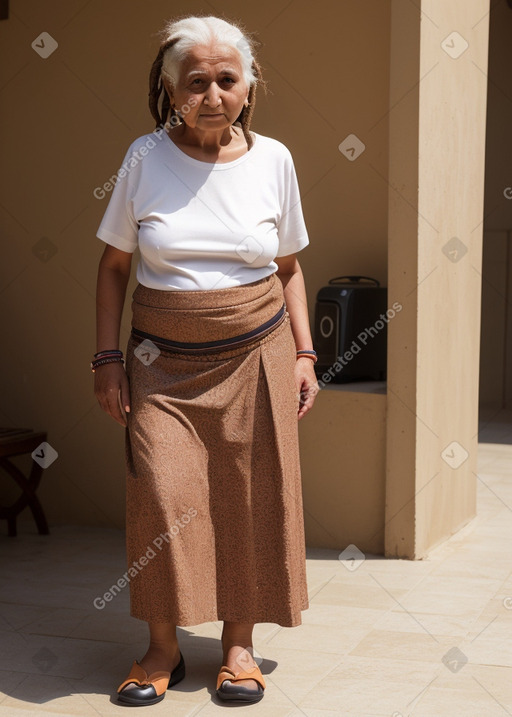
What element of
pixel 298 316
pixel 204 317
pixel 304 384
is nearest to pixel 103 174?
pixel 298 316

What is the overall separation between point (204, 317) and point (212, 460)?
1.34 feet

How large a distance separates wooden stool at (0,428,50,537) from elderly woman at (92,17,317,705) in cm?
208

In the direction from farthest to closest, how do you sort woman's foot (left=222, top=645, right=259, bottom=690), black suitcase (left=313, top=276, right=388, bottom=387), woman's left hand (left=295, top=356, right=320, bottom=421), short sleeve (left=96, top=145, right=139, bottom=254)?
1. black suitcase (left=313, top=276, right=388, bottom=387)
2. woman's left hand (left=295, top=356, right=320, bottom=421)
3. woman's foot (left=222, top=645, right=259, bottom=690)
4. short sleeve (left=96, top=145, right=139, bottom=254)

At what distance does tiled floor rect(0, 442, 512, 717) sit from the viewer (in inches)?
128

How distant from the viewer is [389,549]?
4.85 m

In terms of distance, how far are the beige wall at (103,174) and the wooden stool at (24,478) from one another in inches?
8.7

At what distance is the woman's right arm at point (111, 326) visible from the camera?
3232mm

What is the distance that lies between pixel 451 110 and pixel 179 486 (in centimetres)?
256

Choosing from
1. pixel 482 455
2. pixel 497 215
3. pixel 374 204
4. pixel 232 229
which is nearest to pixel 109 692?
pixel 232 229

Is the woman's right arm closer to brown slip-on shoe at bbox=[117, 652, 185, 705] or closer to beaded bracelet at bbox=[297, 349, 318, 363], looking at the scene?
beaded bracelet at bbox=[297, 349, 318, 363]

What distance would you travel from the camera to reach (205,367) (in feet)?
10.5

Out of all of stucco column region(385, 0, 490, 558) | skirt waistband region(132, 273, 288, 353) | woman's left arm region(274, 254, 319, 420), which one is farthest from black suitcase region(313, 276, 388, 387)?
skirt waistband region(132, 273, 288, 353)

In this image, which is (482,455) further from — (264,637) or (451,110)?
(264,637)

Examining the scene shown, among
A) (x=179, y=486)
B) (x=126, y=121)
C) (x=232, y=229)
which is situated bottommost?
Result: (x=179, y=486)
